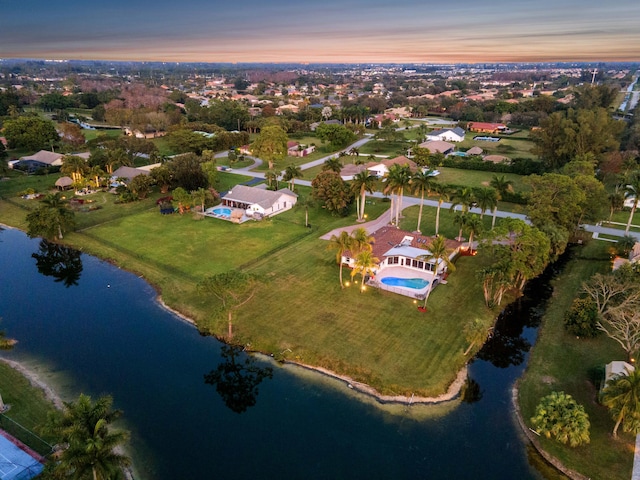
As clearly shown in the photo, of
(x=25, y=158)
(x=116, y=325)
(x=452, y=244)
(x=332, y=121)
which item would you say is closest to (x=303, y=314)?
(x=116, y=325)

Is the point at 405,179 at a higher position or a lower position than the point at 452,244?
higher

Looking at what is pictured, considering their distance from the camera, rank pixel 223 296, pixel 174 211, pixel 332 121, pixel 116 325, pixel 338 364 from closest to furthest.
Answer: pixel 338 364, pixel 223 296, pixel 116 325, pixel 174 211, pixel 332 121

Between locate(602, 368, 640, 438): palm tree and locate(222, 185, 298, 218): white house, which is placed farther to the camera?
locate(222, 185, 298, 218): white house

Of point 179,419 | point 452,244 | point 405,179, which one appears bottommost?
point 179,419

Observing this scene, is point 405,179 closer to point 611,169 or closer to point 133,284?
point 133,284

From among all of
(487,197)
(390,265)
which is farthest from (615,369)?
(487,197)

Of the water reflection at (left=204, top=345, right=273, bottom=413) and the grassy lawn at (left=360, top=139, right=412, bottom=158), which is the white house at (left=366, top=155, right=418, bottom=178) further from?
the water reflection at (left=204, top=345, right=273, bottom=413)

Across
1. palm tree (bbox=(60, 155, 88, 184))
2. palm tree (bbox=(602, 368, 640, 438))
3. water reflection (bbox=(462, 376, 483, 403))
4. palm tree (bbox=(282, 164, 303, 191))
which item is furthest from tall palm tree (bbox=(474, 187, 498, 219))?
palm tree (bbox=(60, 155, 88, 184))
